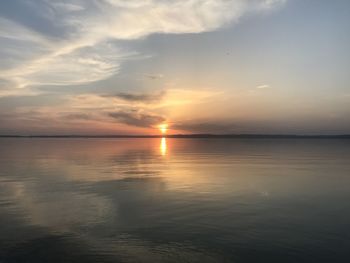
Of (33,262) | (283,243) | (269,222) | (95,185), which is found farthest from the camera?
(95,185)

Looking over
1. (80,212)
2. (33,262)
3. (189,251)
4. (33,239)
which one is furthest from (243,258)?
(80,212)

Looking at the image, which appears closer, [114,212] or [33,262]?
[33,262]

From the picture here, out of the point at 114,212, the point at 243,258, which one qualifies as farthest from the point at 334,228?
the point at 114,212

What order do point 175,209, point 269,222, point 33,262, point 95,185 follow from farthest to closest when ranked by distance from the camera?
1. point 95,185
2. point 175,209
3. point 269,222
4. point 33,262

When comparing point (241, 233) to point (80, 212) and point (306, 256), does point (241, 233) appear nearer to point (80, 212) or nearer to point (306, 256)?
point (306, 256)

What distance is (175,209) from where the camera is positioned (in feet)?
76.0

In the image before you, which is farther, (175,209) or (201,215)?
(175,209)

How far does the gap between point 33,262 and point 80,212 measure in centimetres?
826

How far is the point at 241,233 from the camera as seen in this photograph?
17938 millimetres

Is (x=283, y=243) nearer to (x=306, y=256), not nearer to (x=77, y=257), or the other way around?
(x=306, y=256)

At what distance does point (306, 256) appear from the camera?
586 inches

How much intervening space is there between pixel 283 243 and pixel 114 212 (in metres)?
10.2

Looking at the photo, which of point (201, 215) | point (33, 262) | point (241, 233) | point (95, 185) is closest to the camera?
point (33, 262)

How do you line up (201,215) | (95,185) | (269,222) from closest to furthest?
(269,222) → (201,215) → (95,185)
